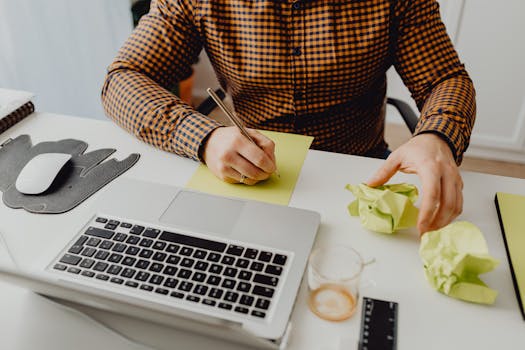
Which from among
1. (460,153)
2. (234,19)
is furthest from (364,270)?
(234,19)

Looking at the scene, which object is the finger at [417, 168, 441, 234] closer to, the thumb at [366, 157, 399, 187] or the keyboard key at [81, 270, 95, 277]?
the thumb at [366, 157, 399, 187]

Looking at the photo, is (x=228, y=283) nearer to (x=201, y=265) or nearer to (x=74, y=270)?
(x=201, y=265)

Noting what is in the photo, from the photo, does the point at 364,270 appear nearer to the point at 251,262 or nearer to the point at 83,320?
the point at 251,262

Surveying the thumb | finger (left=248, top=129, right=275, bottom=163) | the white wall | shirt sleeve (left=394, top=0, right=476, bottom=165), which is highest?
shirt sleeve (left=394, top=0, right=476, bottom=165)

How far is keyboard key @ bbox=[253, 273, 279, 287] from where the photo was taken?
0.64 meters

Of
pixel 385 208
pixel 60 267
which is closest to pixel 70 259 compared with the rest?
pixel 60 267

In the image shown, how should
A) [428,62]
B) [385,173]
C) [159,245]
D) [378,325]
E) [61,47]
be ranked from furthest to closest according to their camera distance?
[61,47] → [428,62] → [385,173] → [159,245] → [378,325]

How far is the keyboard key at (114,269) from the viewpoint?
66cm

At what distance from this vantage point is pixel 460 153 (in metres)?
Answer: 0.89

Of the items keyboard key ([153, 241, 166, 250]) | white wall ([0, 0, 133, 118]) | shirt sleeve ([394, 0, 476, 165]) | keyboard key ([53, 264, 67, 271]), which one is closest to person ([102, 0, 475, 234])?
shirt sleeve ([394, 0, 476, 165])

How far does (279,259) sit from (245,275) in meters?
0.06

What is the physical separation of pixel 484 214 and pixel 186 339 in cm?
52

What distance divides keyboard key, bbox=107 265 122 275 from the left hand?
418mm

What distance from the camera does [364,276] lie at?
67cm
